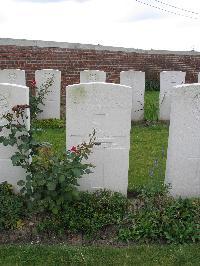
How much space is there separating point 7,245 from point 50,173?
0.82 meters

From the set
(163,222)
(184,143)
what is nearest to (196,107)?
(184,143)

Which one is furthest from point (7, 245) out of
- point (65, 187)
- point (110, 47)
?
point (110, 47)

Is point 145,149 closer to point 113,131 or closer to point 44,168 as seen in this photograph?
point 113,131

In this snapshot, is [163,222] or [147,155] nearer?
[163,222]

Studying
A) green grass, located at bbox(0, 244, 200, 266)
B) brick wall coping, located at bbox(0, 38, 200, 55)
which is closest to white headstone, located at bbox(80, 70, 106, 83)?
brick wall coping, located at bbox(0, 38, 200, 55)

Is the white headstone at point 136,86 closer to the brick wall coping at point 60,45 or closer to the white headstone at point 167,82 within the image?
the white headstone at point 167,82

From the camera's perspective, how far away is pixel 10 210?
4016 millimetres

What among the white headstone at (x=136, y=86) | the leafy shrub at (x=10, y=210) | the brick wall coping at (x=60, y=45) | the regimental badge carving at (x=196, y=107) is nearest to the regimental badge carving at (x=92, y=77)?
the white headstone at (x=136, y=86)

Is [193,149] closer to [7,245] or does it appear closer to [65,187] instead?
[65,187]

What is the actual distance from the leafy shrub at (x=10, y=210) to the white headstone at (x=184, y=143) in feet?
5.67

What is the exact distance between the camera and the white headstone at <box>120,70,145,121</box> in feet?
30.0

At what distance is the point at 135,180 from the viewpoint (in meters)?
5.21

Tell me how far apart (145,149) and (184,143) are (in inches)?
99.0

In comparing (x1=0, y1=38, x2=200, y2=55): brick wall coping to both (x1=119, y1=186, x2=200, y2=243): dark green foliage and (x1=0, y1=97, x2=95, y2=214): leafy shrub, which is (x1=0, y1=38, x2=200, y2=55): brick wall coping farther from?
(x1=119, y1=186, x2=200, y2=243): dark green foliage
